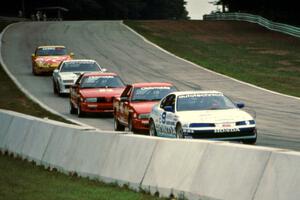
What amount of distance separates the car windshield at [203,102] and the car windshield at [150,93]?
3.11 meters

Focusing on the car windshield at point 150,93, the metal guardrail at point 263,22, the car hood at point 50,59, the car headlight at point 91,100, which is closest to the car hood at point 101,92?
the car headlight at point 91,100

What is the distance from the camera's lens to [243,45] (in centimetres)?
5809

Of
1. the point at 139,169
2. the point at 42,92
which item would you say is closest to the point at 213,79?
the point at 42,92

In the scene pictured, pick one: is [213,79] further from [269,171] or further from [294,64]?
[269,171]

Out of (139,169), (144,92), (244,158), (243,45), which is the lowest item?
(243,45)

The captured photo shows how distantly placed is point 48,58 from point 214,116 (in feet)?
86.1

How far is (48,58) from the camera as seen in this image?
43.4 meters

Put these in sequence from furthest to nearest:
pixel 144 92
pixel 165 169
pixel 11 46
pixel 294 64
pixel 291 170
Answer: pixel 11 46, pixel 294 64, pixel 144 92, pixel 165 169, pixel 291 170

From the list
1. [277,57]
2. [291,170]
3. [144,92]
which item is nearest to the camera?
[291,170]

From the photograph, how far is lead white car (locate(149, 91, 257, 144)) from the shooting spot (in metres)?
17.8

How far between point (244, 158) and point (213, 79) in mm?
31072

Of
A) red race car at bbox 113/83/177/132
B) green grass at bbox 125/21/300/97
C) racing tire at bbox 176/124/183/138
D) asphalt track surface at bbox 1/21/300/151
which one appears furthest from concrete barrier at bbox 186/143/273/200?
green grass at bbox 125/21/300/97

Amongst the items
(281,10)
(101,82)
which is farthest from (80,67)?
(281,10)

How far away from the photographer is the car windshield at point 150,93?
888 inches
